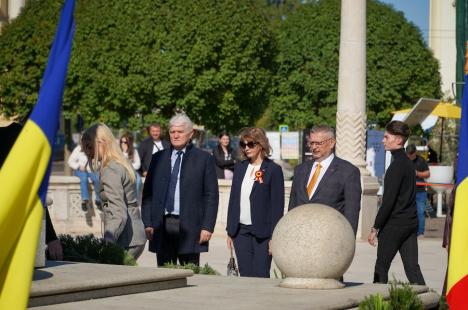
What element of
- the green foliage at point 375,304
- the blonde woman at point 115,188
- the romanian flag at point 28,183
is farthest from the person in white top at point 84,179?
the romanian flag at point 28,183

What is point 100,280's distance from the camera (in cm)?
945

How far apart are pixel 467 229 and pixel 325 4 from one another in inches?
1623

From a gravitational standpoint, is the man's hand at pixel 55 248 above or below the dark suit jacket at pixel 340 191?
below

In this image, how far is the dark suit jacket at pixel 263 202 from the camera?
11.6 m

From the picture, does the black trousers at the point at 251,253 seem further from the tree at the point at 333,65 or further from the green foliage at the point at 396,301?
the tree at the point at 333,65

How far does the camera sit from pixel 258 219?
11.6m

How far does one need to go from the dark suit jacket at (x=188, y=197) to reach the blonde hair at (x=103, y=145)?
0.57 m

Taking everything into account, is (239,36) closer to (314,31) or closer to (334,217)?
(314,31)

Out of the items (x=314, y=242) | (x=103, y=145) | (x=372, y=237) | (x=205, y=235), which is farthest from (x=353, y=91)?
(x=314, y=242)

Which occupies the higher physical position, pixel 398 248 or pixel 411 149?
pixel 411 149

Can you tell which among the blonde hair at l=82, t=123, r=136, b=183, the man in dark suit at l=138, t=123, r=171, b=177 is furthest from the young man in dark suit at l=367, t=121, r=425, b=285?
the man in dark suit at l=138, t=123, r=171, b=177

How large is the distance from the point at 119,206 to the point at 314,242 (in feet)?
6.28

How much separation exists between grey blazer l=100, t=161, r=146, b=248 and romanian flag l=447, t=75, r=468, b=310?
17.8ft

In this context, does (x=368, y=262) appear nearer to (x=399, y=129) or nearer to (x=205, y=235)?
(x=399, y=129)
